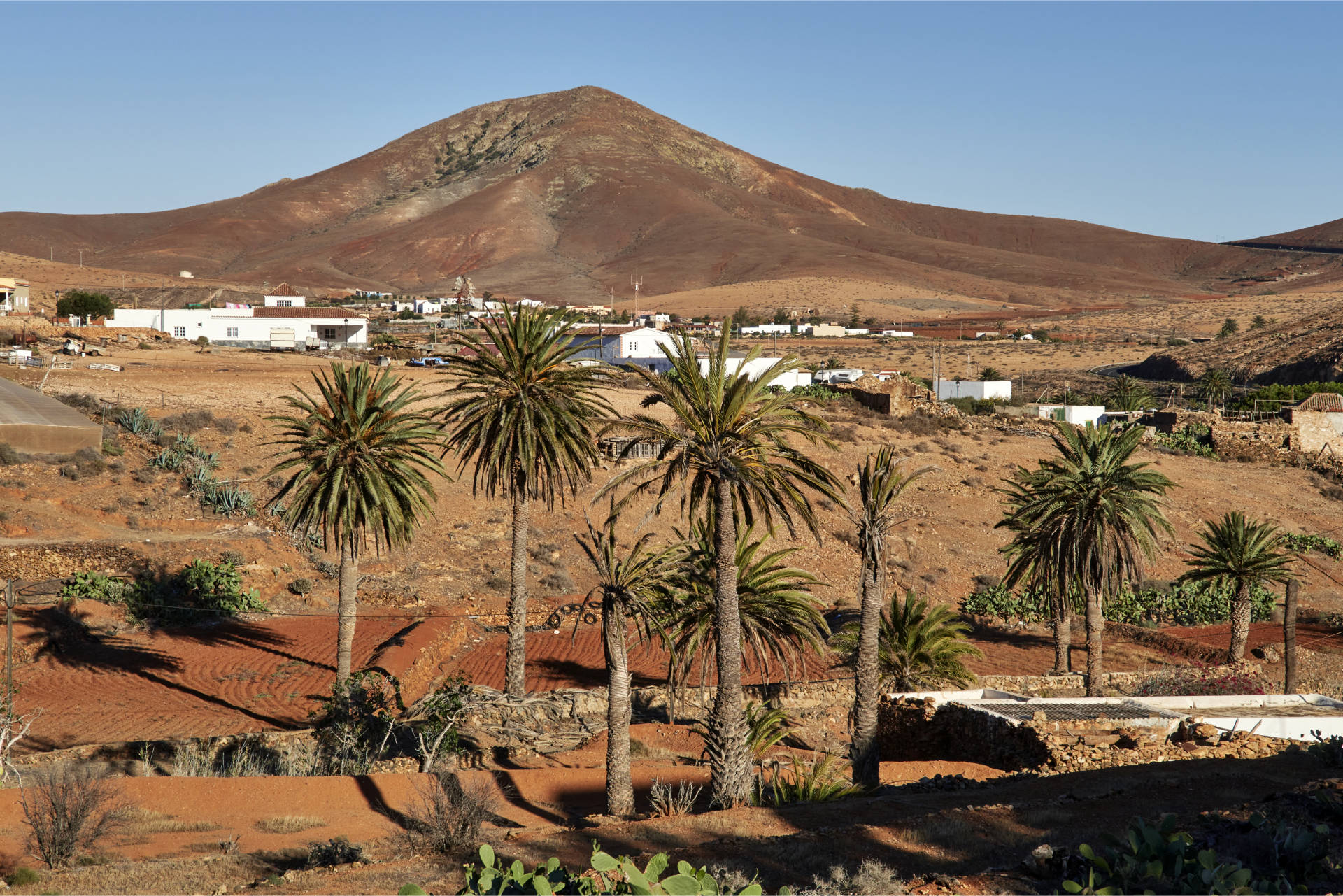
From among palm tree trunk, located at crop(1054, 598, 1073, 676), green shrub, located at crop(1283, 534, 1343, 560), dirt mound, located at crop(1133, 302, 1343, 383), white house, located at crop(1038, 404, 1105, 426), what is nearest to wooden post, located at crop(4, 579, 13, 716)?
palm tree trunk, located at crop(1054, 598, 1073, 676)

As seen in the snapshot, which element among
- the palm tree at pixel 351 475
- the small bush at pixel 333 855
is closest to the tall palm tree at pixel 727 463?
the small bush at pixel 333 855

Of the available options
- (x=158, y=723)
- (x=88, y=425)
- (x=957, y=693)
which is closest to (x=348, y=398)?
(x=158, y=723)

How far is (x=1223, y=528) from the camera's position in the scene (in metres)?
28.8

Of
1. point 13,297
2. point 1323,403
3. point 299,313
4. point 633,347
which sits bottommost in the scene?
point 1323,403

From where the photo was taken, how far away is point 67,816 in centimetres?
1216

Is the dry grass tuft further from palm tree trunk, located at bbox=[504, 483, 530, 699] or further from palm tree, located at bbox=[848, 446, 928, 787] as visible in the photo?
palm tree, located at bbox=[848, 446, 928, 787]

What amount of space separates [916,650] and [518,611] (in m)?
8.40

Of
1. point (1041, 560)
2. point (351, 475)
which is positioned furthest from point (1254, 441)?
point (351, 475)

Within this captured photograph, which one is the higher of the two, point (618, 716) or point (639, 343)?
point (639, 343)

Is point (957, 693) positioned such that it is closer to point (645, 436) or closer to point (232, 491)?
point (645, 436)

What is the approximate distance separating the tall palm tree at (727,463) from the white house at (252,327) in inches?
2611

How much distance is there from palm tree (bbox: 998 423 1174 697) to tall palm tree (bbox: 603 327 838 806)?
9.51m

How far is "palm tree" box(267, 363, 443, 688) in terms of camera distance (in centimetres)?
2005

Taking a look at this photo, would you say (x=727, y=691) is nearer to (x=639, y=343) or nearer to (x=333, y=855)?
(x=333, y=855)
